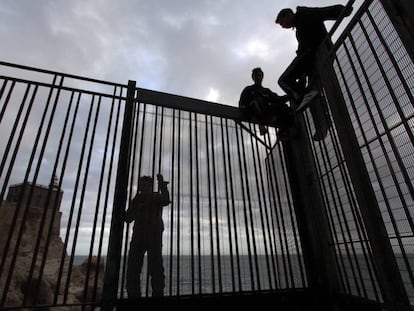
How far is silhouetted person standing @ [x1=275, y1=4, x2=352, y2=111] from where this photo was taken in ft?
9.20

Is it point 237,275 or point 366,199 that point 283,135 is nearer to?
point 366,199

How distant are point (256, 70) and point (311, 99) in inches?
60.4

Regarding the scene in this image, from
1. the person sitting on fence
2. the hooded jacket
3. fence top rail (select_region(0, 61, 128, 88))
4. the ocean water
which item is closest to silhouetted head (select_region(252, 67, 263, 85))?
the person sitting on fence

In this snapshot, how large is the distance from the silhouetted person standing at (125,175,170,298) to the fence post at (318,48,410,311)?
1.78 metres

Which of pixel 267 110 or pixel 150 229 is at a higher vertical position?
pixel 267 110

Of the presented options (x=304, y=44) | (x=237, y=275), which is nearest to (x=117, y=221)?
(x=237, y=275)

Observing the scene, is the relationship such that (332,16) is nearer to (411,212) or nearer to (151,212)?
(411,212)

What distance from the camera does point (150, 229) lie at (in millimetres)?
2660

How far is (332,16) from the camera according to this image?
112 inches

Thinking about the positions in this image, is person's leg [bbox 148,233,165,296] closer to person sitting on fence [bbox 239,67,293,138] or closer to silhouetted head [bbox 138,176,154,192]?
silhouetted head [bbox 138,176,154,192]

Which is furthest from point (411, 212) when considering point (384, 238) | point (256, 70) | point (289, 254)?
point (256, 70)

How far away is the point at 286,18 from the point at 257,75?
962 millimetres

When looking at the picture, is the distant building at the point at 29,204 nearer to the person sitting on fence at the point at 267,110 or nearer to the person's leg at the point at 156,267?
the person's leg at the point at 156,267

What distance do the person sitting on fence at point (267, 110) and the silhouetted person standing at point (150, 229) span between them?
1449mm
